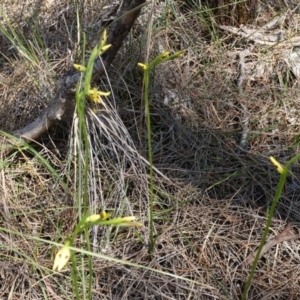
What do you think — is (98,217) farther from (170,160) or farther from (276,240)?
(170,160)

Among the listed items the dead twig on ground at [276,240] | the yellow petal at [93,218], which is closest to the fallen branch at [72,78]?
the dead twig on ground at [276,240]

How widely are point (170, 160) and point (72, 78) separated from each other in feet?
1.57

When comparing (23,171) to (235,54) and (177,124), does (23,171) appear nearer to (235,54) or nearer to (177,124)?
(177,124)

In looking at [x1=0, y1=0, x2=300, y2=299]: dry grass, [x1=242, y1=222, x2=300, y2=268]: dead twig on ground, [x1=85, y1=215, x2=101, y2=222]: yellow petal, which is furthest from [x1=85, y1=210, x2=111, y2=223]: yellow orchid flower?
[x1=242, y1=222, x2=300, y2=268]: dead twig on ground

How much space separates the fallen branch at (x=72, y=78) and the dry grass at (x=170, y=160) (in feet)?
0.26

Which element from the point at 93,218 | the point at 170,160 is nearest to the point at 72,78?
the point at 170,160

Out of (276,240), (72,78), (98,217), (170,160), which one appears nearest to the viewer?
(98,217)

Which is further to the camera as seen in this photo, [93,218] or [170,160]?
[170,160]

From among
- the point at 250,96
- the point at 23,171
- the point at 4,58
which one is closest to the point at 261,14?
the point at 250,96

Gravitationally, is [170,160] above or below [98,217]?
below

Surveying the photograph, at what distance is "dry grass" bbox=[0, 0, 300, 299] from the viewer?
178 centimetres

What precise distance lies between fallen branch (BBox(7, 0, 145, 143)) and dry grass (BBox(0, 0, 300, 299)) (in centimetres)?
8

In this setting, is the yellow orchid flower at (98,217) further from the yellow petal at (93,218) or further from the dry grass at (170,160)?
the dry grass at (170,160)

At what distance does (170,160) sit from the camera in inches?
83.9
